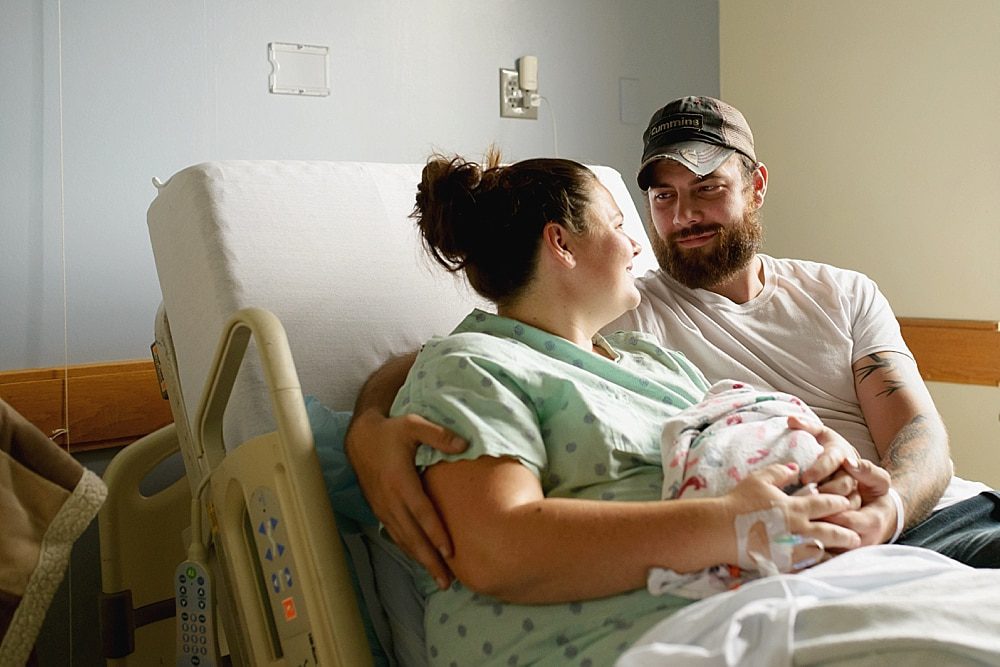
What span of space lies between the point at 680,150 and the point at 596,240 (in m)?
0.56

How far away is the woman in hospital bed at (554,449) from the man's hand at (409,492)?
15 mm

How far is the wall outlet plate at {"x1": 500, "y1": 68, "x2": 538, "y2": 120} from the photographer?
2746 millimetres

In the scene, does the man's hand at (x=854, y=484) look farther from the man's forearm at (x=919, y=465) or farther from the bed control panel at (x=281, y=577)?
the bed control panel at (x=281, y=577)

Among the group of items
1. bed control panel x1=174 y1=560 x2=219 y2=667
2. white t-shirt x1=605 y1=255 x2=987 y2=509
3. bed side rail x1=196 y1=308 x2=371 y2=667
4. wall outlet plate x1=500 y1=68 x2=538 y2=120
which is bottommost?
bed control panel x1=174 y1=560 x2=219 y2=667

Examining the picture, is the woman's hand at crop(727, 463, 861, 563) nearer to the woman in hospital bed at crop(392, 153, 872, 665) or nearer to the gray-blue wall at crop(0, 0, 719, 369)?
the woman in hospital bed at crop(392, 153, 872, 665)

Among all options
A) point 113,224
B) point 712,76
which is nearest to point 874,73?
point 712,76

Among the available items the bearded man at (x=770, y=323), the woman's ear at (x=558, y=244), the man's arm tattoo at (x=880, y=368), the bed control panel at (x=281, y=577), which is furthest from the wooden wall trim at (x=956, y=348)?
the bed control panel at (x=281, y=577)

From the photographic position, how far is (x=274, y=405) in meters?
1.25

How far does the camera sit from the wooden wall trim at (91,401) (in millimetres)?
1967

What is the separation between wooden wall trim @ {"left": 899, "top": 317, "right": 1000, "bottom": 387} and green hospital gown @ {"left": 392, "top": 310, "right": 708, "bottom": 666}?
1.50 metres

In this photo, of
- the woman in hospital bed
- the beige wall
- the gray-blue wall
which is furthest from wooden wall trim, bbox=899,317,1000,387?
the woman in hospital bed

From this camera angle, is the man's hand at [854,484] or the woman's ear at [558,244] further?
the woman's ear at [558,244]

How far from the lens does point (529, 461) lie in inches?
47.9

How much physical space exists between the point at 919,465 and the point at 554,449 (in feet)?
2.20
